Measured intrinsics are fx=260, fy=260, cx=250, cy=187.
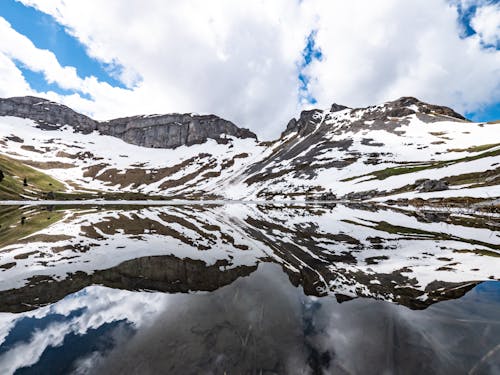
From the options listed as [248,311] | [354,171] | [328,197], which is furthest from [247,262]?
[354,171]

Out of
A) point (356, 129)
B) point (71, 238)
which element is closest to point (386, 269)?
point (71, 238)

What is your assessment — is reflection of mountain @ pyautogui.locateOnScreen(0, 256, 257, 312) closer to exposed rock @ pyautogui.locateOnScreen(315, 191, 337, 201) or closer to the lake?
the lake

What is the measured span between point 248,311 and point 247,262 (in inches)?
209

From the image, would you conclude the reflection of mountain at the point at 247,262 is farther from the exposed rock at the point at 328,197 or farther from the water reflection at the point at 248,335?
the exposed rock at the point at 328,197

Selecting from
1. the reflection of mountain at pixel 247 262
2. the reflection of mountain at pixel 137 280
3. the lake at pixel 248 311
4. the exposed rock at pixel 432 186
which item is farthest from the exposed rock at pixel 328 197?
the reflection of mountain at pixel 137 280

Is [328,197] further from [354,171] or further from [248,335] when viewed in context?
[248,335]

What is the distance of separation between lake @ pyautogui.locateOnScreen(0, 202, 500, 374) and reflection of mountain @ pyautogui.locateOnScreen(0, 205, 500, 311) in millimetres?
86

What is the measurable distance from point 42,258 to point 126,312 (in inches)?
366

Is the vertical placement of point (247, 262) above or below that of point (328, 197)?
below

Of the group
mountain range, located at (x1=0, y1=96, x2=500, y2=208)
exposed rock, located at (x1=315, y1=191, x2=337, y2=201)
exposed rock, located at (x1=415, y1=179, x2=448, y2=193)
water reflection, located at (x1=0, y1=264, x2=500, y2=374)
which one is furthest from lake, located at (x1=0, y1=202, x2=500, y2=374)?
exposed rock, located at (x1=315, y1=191, x2=337, y2=201)

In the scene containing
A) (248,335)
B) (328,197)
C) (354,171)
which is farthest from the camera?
(354,171)

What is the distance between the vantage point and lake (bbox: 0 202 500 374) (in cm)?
532

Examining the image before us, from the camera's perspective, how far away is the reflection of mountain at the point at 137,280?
831cm

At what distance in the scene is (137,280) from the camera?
10.0 metres
